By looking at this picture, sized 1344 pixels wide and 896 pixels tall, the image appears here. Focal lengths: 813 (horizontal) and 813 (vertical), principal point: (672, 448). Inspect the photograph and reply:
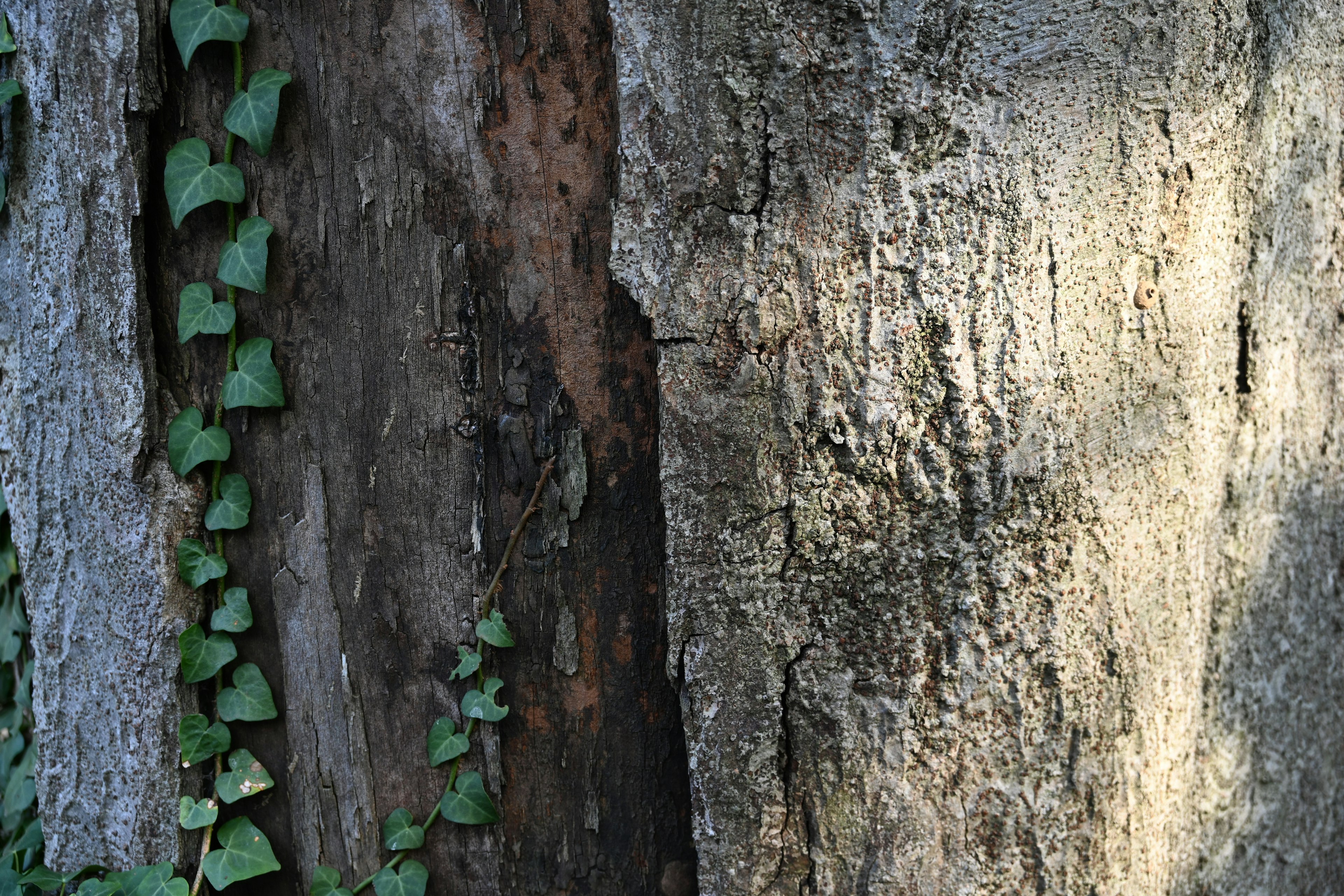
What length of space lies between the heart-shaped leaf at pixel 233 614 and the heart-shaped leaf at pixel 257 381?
0.99ft

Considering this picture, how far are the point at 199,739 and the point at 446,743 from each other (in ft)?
1.35

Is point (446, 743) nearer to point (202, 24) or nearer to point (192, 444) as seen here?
point (192, 444)

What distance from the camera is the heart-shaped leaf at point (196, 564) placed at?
1277 millimetres

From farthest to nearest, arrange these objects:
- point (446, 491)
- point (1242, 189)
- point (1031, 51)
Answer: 1. point (446, 491)
2. point (1242, 189)
3. point (1031, 51)

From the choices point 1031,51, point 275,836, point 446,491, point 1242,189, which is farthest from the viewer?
point 275,836

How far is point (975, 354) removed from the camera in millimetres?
998

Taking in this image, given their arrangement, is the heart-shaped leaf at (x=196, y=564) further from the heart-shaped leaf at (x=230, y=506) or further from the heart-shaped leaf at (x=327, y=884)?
the heart-shaped leaf at (x=327, y=884)

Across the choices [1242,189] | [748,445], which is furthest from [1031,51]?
[748,445]

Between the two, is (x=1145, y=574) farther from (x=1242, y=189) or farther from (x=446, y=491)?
(x=446, y=491)

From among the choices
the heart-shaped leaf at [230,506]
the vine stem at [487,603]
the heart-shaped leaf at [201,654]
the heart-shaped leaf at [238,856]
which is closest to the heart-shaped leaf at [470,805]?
the vine stem at [487,603]

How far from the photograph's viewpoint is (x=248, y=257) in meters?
1.22

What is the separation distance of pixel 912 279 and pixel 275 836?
4.26 feet

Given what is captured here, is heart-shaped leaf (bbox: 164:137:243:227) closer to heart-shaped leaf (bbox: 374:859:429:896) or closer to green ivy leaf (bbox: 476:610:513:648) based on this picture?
green ivy leaf (bbox: 476:610:513:648)

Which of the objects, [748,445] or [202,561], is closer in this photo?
[748,445]
